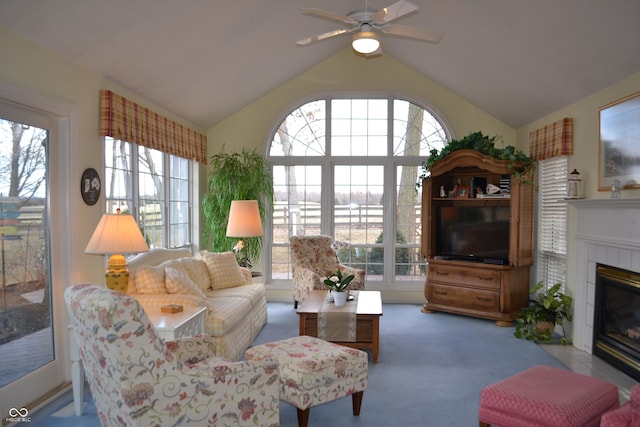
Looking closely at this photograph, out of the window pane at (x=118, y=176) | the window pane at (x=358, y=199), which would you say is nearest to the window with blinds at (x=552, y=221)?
the window pane at (x=358, y=199)

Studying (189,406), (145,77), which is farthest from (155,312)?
(145,77)

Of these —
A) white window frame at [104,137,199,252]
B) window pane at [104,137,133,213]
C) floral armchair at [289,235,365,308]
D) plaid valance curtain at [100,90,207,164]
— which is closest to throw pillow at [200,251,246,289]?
white window frame at [104,137,199,252]

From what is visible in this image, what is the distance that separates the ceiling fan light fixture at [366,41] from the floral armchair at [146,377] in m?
2.31

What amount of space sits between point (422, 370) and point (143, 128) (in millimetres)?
3416

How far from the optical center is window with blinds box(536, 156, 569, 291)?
514 cm

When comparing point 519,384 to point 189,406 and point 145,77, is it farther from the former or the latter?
point 145,77

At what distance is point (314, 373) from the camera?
9.34 ft

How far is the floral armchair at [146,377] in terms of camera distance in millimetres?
1915

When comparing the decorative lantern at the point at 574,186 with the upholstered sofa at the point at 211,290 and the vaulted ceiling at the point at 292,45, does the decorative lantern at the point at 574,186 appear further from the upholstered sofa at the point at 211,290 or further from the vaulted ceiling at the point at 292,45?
the upholstered sofa at the point at 211,290

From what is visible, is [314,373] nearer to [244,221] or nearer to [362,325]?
[362,325]

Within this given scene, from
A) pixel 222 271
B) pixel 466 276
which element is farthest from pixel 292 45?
pixel 466 276

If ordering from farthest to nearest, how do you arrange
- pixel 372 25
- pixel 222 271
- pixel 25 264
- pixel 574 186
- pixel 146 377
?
pixel 222 271 < pixel 574 186 < pixel 372 25 < pixel 25 264 < pixel 146 377

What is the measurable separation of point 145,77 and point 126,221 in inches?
69.0

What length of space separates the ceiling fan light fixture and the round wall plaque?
92.2 inches
